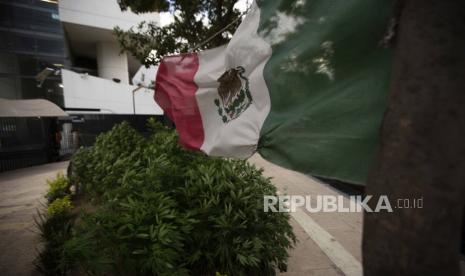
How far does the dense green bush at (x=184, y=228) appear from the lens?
2.67m

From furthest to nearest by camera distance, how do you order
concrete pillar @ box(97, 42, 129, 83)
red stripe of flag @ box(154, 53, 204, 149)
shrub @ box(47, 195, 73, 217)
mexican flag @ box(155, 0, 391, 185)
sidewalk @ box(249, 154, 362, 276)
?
concrete pillar @ box(97, 42, 129, 83) → shrub @ box(47, 195, 73, 217) → sidewalk @ box(249, 154, 362, 276) → red stripe of flag @ box(154, 53, 204, 149) → mexican flag @ box(155, 0, 391, 185)

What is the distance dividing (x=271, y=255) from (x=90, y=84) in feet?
67.0

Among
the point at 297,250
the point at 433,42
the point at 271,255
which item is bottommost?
the point at 297,250

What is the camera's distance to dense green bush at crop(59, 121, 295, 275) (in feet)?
8.75

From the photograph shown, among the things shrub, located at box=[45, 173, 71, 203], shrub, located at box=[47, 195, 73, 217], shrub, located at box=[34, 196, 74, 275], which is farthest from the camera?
shrub, located at box=[45, 173, 71, 203]

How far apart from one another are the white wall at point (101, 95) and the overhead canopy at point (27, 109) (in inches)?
263

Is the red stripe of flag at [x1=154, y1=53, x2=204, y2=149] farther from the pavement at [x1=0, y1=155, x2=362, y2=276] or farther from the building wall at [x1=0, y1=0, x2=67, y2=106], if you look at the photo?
the building wall at [x1=0, y1=0, x2=67, y2=106]

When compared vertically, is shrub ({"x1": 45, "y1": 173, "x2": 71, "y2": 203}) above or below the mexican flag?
below

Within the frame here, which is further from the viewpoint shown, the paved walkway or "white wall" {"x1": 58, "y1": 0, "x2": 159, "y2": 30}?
"white wall" {"x1": 58, "y1": 0, "x2": 159, "y2": 30}

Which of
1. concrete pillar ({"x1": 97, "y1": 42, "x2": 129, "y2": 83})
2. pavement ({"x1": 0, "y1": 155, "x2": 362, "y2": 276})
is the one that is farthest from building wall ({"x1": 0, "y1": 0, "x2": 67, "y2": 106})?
pavement ({"x1": 0, "y1": 155, "x2": 362, "y2": 276})

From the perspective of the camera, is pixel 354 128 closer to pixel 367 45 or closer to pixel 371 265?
pixel 367 45

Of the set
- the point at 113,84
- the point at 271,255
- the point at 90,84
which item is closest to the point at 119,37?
the point at 271,255

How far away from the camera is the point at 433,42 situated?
1185 millimetres

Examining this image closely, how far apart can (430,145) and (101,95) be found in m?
22.5
